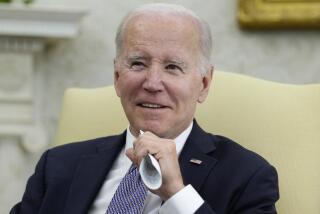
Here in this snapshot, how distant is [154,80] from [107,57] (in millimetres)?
1247

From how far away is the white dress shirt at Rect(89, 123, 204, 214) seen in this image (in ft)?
5.79

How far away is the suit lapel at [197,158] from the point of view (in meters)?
1.94

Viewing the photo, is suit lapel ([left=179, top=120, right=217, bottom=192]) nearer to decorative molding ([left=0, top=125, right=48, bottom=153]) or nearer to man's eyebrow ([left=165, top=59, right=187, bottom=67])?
man's eyebrow ([left=165, top=59, right=187, bottom=67])

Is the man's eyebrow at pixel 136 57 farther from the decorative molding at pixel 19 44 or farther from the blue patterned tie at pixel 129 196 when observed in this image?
the decorative molding at pixel 19 44

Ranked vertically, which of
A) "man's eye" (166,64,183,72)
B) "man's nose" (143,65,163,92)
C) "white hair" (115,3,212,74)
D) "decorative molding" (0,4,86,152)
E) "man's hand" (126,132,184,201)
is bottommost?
"decorative molding" (0,4,86,152)

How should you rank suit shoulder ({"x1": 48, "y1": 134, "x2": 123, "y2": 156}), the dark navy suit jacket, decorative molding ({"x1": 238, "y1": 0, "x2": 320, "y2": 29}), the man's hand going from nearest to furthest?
1. the man's hand
2. the dark navy suit jacket
3. suit shoulder ({"x1": 48, "y1": 134, "x2": 123, "y2": 156})
4. decorative molding ({"x1": 238, "y1": 0, "x2": 320, "y2": 29})

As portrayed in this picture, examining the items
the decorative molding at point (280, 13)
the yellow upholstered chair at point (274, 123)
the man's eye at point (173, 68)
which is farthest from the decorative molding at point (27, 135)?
the man's eye at point (173, 68)

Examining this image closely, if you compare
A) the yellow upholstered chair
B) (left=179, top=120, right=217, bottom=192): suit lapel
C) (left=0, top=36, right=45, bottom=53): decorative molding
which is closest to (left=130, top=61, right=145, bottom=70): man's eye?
(left=179, top=120, right=217, bottom=192): suit lapel

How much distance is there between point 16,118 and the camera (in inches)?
122

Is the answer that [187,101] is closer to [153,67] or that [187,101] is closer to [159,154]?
[153,67]

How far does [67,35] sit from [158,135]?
1155mm

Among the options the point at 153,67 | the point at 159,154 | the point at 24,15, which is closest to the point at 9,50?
the point at 24,15

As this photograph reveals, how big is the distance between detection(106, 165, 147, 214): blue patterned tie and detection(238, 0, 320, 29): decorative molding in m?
1.15

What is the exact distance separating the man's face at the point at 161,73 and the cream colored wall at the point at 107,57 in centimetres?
109
